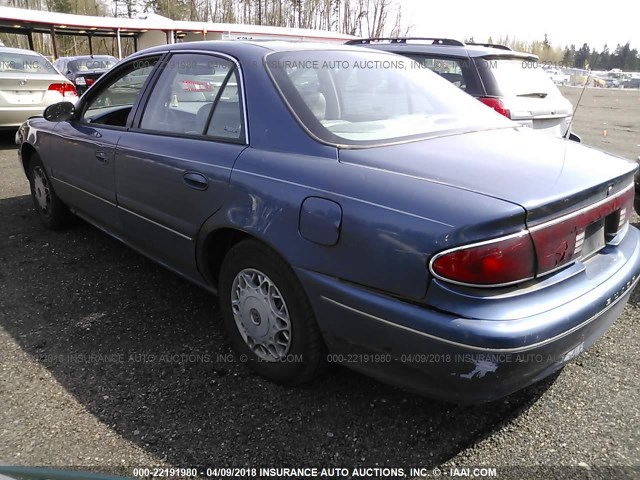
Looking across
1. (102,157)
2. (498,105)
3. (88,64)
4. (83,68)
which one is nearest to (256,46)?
(102,157)

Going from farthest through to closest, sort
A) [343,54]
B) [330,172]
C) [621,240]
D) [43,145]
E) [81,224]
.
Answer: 1. [81,224]
2. [43,145]
3. [343,54]
4. [621,240]
5. [330,172]

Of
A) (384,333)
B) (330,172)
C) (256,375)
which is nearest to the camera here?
(384,333)

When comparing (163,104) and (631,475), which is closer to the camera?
(631,475)

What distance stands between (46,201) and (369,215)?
3801mm

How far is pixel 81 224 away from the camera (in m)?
4.90

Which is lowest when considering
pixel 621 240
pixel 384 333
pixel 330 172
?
pixel 384 333

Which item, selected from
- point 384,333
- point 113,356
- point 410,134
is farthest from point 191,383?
point 410,134

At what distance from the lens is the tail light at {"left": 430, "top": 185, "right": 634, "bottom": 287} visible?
1.80m

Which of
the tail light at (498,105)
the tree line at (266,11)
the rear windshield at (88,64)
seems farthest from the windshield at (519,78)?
the tree line at (266,11)

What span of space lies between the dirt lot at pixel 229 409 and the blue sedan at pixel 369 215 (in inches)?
10.5

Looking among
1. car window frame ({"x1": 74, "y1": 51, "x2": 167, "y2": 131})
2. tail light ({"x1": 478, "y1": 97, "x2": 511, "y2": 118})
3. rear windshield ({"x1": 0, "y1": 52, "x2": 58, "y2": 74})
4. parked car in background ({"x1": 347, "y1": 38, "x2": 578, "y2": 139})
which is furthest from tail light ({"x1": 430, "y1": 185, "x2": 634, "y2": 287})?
rear windshield ({"x1": 0, "y1": 52, "x2": 58, "y2": 74})

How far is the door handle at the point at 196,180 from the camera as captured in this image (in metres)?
2.64

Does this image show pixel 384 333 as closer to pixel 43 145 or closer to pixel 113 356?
pixel 113 356

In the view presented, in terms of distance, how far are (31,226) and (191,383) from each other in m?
3.21
